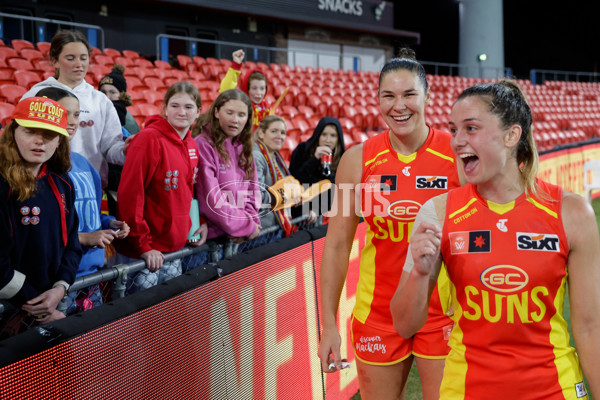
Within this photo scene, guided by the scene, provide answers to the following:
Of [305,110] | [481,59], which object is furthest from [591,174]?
[481,59]

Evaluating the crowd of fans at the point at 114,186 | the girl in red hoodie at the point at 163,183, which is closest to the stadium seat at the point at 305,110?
the crowd of fans at the point at 114,186

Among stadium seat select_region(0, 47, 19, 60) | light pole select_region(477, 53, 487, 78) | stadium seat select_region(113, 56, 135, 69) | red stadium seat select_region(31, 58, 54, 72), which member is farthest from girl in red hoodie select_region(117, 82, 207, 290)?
light pole select_region(477, 53, 487, 78)

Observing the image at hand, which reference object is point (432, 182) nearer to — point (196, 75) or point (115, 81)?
point (115, 81)

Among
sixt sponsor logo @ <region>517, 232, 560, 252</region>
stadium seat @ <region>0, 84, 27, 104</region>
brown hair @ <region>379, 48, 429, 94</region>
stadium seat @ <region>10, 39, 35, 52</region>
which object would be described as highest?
stadium seat @ <region>10, 39, 35, 52</region>

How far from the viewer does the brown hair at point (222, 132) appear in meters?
4.03

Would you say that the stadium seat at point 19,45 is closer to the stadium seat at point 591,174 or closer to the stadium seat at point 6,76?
the stadium seat at point 6,76

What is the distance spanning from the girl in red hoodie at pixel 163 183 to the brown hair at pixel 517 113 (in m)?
1.97

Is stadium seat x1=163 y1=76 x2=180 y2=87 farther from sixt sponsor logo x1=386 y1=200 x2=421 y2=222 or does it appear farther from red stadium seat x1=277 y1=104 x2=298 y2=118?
sixt sponsor logo x1=386 y1=200 x2=421 y2=222

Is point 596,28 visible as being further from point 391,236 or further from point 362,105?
point 391,236

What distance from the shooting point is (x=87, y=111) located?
3838mm

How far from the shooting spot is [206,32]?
22.0 metres

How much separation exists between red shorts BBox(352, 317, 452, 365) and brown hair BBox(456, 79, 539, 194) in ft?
2.79

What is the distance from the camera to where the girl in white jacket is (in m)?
3.84

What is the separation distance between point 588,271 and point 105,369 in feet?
4.97
